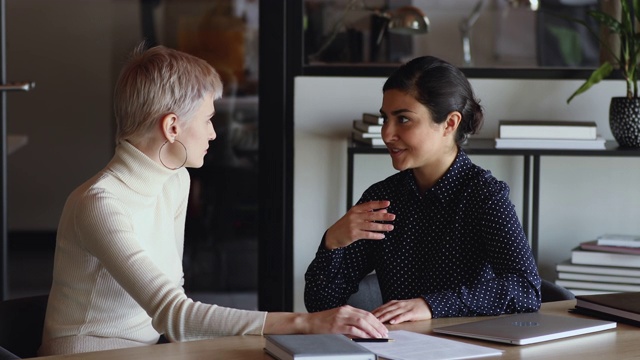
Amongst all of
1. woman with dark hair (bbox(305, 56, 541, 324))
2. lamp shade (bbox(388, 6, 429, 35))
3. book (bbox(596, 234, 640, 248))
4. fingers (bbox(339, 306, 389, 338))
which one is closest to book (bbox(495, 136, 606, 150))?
book (bbox(596, 234, 640, 248))

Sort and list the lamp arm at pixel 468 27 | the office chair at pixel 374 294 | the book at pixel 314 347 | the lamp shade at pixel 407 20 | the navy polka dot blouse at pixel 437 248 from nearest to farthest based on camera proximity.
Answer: the book at pixel 314 347 < the navy polka dot blouse at pixel 437 248 < the office chair at pixel 374 294 < the lamp shade at pixel 407 20 < the lamp arm at pixel 468 27

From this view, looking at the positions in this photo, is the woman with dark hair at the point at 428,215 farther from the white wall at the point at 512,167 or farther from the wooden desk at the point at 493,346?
the white wall at the point at 512,167

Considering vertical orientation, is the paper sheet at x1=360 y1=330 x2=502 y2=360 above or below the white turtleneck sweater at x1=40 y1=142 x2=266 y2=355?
below

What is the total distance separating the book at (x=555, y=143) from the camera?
3195 mm

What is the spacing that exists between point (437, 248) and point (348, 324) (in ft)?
2.04

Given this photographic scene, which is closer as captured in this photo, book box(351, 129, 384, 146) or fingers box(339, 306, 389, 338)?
fingers box(339, 306, 389, 338)

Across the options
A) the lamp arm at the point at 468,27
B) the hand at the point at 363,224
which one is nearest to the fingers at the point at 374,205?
the hand at the point at 363,224

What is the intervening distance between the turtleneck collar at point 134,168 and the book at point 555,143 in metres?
1.51

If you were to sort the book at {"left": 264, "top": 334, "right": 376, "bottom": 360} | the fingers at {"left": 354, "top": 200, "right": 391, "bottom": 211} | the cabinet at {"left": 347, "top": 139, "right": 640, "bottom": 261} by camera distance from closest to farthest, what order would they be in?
1. the book at {"left": 264, "top": 334, "right": 376, "bottom": 360}
2. the fingers at {"left": 354, "top": 200, "right": 391, "bottom": 211}
3. the cabinet at {"left": 347, "top": 139, "right": 640, "bottom": 261}

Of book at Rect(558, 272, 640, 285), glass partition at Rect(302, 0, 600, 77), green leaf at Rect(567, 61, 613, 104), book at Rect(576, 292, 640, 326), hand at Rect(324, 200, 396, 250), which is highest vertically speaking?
glass partition at Rect(302, 0, 600, 77)

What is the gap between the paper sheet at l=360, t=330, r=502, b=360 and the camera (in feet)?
5.33

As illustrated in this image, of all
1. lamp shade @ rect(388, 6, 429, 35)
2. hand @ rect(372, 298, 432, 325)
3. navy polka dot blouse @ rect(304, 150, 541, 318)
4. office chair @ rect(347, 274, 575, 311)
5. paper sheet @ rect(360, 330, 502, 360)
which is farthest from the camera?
lamp shade @ rect(388, 6, 429, 35)

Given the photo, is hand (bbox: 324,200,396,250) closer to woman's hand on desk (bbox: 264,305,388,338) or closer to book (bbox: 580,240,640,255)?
woman's hand on desk (bbox: 264,305,388,338)

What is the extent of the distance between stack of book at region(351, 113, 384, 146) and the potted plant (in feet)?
2.26
